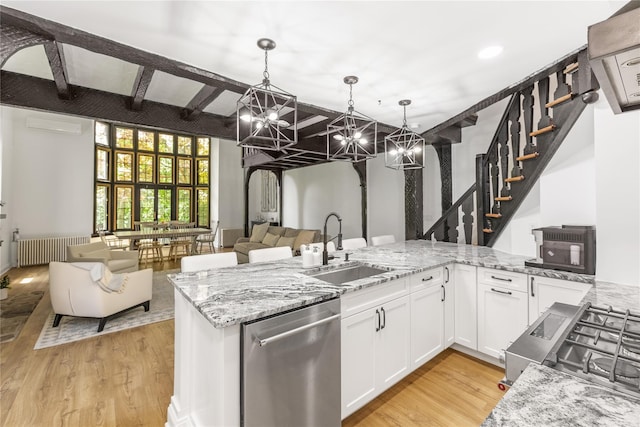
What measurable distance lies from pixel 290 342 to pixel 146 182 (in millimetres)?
9549

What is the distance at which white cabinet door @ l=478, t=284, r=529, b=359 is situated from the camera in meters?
→ 2.30

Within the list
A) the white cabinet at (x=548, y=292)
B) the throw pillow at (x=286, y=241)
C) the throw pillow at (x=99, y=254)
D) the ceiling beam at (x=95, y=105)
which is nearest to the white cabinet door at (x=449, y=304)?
the white cabinet at (x=548, y=292)

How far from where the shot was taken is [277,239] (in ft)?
21.6

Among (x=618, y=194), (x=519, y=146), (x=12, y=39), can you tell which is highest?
(x=12, y=39)

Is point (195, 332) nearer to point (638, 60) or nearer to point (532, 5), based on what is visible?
point (638, 60)

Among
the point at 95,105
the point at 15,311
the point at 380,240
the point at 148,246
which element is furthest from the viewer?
the point at 148,246

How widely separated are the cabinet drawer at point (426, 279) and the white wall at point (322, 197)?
3947mm

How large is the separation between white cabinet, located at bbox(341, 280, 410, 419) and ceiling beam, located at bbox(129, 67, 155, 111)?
2743mm

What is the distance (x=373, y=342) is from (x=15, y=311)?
4.80 m

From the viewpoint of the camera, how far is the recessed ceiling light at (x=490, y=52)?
214 cm

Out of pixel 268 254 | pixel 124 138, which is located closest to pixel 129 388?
pixel 268 254

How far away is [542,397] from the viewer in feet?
2.27

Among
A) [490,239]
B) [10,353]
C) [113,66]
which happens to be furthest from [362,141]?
[10,353]

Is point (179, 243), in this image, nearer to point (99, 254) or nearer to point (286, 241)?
point (99, 254)
